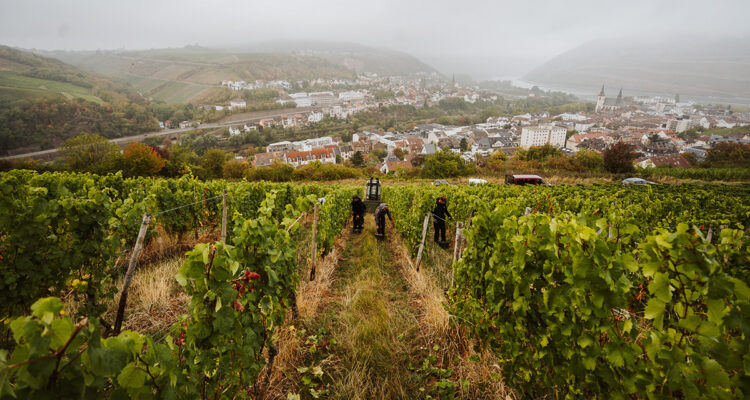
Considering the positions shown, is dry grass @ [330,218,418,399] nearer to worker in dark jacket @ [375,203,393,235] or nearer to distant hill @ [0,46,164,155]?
worker in dark jacket @ [375,203,393,235]

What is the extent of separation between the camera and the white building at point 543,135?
4173 inches

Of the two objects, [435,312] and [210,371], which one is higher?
[210,371]

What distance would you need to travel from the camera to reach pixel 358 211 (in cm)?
1038

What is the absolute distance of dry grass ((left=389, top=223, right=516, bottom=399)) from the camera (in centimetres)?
302

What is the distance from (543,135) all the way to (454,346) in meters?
123

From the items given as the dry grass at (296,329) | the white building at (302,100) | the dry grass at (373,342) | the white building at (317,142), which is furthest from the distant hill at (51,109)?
the dry grass at (373,342)

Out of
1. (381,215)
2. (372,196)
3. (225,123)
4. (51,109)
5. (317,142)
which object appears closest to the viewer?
(381,215)

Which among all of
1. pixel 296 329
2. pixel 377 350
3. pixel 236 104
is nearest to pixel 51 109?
pixel 236 104

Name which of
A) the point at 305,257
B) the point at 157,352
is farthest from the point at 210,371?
the point at 305,257

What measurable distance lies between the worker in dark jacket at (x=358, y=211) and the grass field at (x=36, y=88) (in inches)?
4450

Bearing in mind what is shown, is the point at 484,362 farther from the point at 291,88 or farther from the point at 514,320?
the point at 291,88

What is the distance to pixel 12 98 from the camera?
72.3m

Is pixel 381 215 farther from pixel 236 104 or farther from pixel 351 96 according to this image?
pixel 351 96

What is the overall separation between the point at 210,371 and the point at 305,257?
4871 millimetres
